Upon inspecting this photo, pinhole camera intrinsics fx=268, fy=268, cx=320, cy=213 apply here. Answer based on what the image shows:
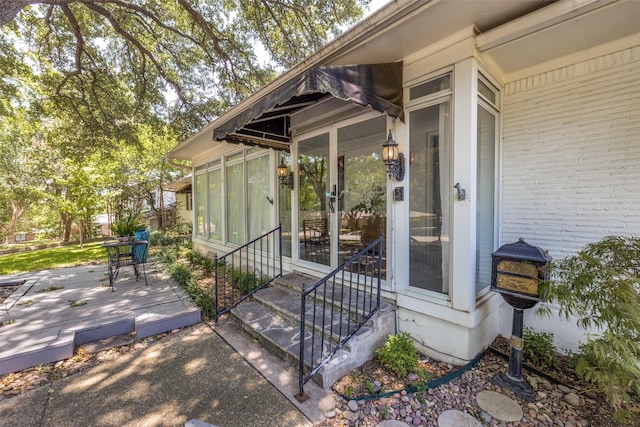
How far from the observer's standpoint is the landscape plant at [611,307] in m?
1.66

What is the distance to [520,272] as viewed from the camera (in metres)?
2.32

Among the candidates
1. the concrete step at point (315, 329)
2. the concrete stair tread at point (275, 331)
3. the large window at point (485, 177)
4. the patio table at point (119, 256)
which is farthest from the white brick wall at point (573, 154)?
the patio table at point (119, 256)

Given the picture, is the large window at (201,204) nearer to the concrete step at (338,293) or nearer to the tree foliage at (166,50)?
the tree foliage at (166,50)

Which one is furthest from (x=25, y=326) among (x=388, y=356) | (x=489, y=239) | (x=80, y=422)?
(x=489, y=239)

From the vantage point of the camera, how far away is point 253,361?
8.77 ft

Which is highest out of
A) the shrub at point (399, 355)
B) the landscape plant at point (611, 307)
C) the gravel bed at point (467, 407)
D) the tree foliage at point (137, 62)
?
the tree foliage at point (137, 62)

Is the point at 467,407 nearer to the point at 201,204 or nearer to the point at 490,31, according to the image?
the point at 490,31

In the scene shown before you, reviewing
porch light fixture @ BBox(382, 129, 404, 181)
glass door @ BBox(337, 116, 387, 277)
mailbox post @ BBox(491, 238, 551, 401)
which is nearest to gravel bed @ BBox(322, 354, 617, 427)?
mailbox post @ BBox(491, 238, 551, 401)

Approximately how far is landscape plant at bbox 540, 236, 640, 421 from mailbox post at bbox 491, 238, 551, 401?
0.13 metres

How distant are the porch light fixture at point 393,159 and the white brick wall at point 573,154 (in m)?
1.37

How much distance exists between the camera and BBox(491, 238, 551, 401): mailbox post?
88.1 inches

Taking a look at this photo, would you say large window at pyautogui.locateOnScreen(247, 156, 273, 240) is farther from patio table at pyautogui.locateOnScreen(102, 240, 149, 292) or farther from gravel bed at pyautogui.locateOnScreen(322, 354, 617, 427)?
gravel bed at pyautogui.locateOnScreen(322, 354, 617, 427)

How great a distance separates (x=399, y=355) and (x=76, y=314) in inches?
166

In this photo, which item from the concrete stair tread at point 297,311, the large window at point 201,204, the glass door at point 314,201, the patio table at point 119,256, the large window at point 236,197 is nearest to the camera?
the concrete stair tread at point 297,311
